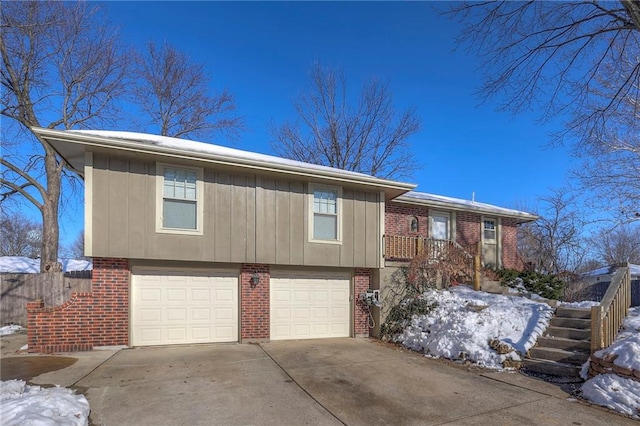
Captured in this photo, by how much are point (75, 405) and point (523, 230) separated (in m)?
20.3

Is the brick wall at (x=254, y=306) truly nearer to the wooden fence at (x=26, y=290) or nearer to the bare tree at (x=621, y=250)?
the wooden fence at (x=26, y=290)

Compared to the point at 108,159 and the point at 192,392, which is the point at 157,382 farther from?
the point at 108,159

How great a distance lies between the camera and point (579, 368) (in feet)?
21.6

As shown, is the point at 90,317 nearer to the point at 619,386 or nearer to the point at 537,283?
the point at 619,386

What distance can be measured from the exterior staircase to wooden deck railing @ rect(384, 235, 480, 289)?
10.8 ft

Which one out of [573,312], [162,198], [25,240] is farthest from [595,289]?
[25,240]

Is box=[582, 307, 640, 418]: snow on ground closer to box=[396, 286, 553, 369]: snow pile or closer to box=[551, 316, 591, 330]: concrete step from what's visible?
box=[396, 286, 553, 369]: snow pile

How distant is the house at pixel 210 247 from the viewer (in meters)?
8.00

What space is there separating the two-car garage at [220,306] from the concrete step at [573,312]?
4958 millimetres

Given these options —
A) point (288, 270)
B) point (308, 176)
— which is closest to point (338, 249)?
point (288, 270)

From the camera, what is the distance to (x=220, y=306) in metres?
9.23

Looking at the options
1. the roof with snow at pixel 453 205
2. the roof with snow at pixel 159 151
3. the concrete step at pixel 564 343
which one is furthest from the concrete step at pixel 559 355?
the roof with snow at pixel 453 205

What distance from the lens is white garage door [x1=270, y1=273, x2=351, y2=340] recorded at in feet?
32.3

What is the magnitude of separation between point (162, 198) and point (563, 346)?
8.57 meters
